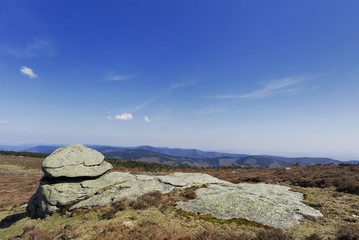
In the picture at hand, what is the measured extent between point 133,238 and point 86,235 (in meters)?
3.36

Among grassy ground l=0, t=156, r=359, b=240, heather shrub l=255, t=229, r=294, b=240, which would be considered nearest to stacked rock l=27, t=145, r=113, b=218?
grassy ground l=0, t=156, r=359, b=240

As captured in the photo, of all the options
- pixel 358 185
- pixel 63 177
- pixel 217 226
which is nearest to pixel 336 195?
pixel 358 185

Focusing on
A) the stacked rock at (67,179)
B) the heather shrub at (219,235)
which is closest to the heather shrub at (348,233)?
the heather shrub at (219,235)

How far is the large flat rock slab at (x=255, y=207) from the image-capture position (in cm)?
1038

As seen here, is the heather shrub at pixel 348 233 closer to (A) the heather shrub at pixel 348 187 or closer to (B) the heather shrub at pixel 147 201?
(A) the heather shrub at pixel 348 187

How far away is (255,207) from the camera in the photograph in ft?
38.6

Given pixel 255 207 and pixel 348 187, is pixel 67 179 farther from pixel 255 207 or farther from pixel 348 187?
pixel 348 187

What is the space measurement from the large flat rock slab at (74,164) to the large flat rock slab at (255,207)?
11890 mm

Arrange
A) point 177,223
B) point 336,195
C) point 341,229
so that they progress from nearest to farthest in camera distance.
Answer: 1. point 341,229
2. point 177,223
3. point 336,195

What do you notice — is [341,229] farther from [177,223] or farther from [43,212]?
[43,212]

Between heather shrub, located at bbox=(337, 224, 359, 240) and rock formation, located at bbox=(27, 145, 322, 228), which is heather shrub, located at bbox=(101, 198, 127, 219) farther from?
heather shrub, located at bbox=(337, 224, 359, 240)

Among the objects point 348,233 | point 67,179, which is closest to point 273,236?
point 348,233

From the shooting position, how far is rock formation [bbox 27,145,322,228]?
1136 centimetres

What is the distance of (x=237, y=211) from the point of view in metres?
11.5
